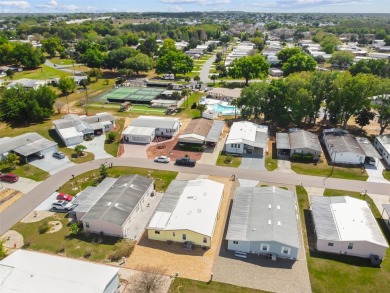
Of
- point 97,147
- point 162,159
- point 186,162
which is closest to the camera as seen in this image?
point 186,162

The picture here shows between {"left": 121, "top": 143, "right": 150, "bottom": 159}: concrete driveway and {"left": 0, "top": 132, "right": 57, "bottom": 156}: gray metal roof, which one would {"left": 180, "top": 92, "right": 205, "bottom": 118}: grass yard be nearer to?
{"left": 121, "top": 143, "right": 150, "bottom": 159}: concrete driveway

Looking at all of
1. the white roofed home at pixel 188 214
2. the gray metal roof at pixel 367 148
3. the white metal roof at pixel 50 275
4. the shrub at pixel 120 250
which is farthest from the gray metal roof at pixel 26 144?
the gray metal roof at pixel 367 148

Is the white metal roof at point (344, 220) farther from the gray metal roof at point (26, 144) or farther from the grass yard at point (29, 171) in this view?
the gray metal roof at point (26, 144)

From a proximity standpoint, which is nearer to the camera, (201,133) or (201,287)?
(201,287)

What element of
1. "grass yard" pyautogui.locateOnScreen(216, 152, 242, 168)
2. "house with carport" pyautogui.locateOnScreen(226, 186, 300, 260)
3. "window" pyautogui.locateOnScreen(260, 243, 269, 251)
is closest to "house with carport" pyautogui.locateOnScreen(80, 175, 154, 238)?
"house with carport" pyautogui.locateOnScreen(226, 186, 300, 260)

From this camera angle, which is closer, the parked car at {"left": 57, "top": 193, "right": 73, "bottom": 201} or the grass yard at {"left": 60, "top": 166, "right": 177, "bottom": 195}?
the parked car at {"left": 57, "top": 193, "right": 73, "bottom": 201}

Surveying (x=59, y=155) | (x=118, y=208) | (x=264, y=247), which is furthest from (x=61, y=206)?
(x=264, y=247)

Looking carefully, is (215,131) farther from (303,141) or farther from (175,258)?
(175,258)
